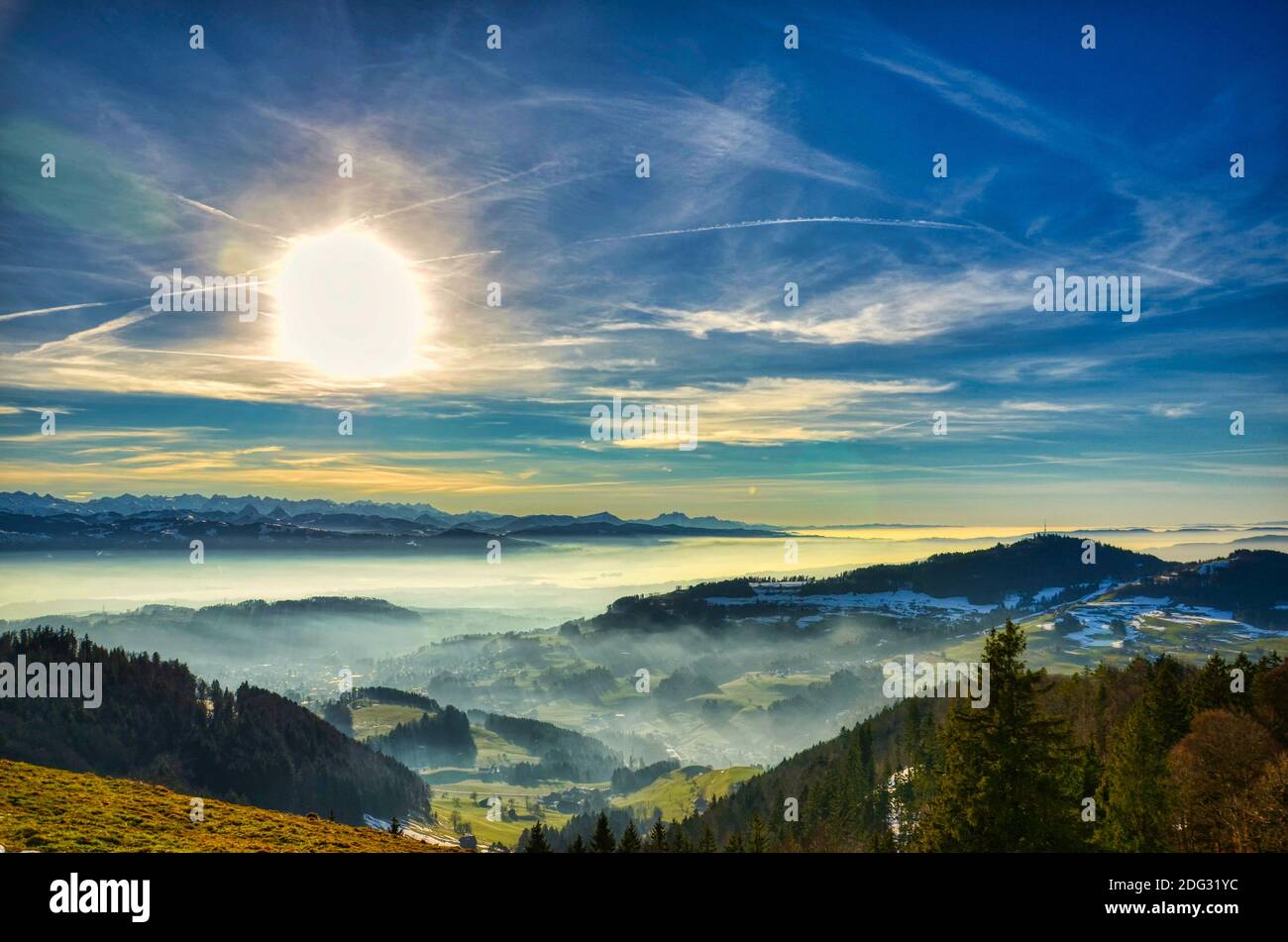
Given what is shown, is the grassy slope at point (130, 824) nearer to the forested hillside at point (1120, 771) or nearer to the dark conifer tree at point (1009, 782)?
the dark conifer tree at point (1009, 782)

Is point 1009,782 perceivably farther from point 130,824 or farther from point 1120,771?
point 130,824

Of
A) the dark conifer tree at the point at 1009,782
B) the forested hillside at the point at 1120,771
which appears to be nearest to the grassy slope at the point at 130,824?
the dark conifer tree at the point at 1009,782

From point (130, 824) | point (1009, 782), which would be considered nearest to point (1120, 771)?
point (1009, 782)

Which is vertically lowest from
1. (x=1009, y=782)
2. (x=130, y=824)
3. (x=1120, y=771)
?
(x=1120, y=771)

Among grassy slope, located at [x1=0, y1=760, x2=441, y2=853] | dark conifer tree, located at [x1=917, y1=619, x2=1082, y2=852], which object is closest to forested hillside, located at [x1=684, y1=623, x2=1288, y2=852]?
dark conifer tree, located at [x1=917, y1=619, x2=1082, y2=852]

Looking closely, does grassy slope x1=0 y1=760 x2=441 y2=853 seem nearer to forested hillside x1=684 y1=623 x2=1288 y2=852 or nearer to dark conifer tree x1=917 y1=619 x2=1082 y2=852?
dark conifer tree x1=917 y1=619 x2=1082 y2=852

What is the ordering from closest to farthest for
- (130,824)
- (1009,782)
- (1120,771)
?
(1009,782), (130,824), (1120,771)

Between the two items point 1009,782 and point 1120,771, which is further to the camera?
point 1120,771

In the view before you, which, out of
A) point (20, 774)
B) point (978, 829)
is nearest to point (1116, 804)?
point (978, 829)
